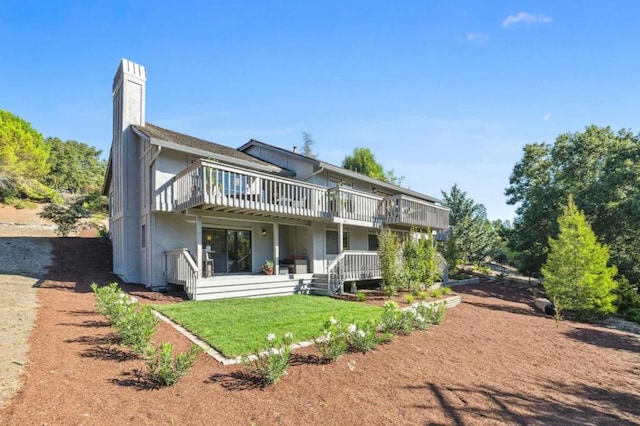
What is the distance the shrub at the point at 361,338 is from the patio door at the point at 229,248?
856 centimetres

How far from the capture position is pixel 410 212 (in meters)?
17.6

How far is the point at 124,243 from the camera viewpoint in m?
13.0

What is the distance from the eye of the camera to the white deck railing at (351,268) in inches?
516

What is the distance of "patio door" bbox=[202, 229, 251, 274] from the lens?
13.7m

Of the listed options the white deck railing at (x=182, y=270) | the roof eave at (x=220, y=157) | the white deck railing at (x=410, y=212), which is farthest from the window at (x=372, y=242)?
Result: the white deck railing at (x=182, y=270)

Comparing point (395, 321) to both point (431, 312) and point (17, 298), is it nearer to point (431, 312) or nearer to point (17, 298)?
point (431, 312)

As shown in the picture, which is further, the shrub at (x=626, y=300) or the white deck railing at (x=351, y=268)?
the shrub at (x=626, y=300)

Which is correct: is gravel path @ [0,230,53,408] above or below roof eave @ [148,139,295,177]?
below

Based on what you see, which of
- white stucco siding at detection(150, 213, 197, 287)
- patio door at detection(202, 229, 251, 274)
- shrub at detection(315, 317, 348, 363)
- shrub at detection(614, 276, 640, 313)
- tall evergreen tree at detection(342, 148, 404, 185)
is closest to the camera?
Result: shrub at detection(315, 317, 348, 363)

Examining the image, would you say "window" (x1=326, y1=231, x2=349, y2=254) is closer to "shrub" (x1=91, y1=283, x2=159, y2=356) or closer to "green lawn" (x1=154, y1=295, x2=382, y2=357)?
"green lawn" (x1=154, y1=295, x2=382, y2=357)

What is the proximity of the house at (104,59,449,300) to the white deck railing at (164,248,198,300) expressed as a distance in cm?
3

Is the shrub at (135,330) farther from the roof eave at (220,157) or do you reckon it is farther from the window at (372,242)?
the window at (372,242)

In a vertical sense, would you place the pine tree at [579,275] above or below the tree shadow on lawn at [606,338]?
above

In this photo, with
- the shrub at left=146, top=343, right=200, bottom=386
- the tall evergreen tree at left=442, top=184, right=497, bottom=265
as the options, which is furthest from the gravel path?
the tall evergreen tree at left=442, top=184, right=497, bottom=265
